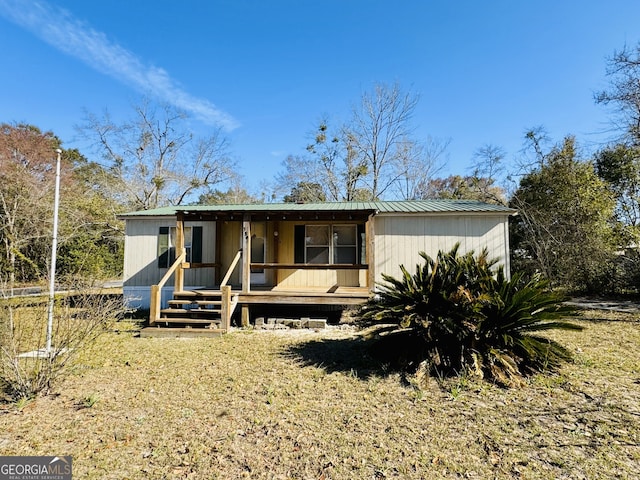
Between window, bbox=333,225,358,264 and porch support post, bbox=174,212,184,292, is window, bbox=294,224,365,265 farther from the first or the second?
porch support post, bbox=174,212,184,292

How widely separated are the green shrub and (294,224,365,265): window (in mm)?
5284

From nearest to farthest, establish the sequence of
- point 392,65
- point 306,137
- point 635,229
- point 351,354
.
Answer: point 351,354
point 635,229
point 392,65
point 306,137

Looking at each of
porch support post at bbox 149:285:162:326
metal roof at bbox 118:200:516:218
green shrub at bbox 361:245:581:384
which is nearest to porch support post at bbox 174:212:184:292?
metal roof at bbox 118:200:516:218

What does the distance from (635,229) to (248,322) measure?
1156cm

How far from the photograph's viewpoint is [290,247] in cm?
1070

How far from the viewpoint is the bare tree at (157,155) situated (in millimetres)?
23281

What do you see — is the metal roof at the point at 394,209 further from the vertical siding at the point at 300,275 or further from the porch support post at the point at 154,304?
the porch support post at the point at 154,304

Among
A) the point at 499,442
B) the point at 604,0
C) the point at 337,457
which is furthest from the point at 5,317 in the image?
the point at 604,0

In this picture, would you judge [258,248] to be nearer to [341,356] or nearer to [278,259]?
[278,259]

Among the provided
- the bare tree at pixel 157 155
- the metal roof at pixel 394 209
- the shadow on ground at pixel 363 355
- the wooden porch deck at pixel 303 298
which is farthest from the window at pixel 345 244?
the bare tree at pixel 157 155

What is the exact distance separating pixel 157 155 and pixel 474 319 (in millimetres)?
25987

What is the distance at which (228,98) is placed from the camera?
1653 centimetres

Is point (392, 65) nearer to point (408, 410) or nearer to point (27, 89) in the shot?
point (27, 89)

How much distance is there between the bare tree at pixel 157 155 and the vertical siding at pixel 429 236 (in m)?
18.3
